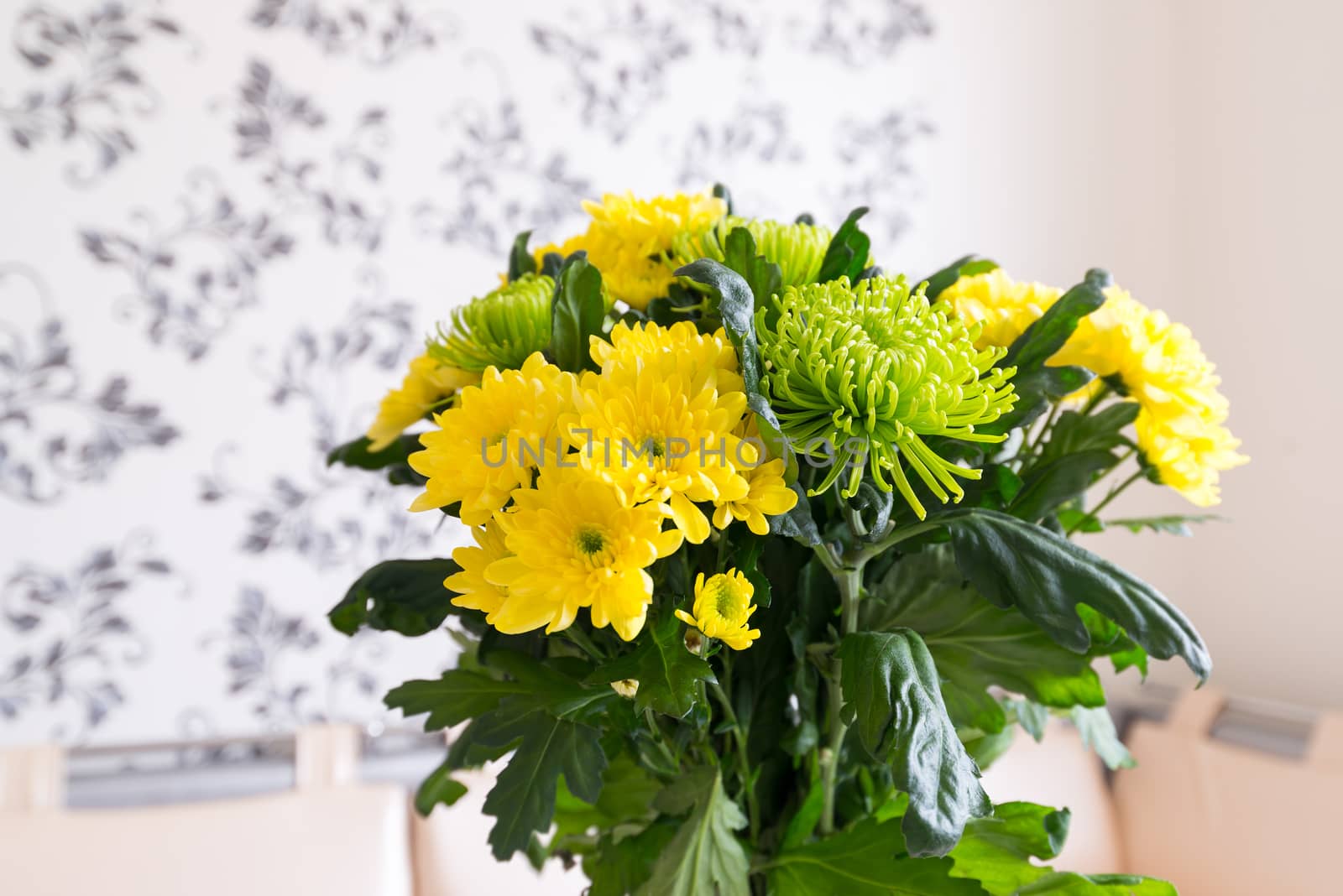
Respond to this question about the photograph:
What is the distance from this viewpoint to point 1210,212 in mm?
1683

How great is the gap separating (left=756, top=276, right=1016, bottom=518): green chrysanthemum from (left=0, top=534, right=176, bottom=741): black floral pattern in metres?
1.19

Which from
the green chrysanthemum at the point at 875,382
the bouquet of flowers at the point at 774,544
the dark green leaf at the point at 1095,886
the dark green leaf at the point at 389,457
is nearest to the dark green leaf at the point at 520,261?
the bouquet of flowers at the point at 774,544

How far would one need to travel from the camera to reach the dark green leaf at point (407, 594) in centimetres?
52

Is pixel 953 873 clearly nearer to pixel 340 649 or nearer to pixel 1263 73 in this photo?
pixel 340 649

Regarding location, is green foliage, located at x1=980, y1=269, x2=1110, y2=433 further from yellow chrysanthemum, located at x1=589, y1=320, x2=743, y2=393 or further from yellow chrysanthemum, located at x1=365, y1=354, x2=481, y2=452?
yellow chrysanthemum, located at x1=365, y1=354, x2=481, y2=452

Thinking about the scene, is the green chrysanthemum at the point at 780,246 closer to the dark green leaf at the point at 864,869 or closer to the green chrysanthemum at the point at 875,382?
the green chrysanthemum at the point at 875,382

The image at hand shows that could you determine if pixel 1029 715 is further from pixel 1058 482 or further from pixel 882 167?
pixel 882 167

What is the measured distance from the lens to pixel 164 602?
1.32m

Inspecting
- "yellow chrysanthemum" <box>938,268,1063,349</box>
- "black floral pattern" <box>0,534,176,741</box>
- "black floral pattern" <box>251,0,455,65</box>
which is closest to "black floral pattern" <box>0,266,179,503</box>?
"black floral pattern" <box>0,534,176,741</box>

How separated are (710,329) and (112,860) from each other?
3.37 feet

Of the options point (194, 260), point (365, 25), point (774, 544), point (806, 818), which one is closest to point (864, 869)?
point (806, 818)

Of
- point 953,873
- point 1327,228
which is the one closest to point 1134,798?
point 1327,228

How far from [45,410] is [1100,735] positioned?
4.23 feet

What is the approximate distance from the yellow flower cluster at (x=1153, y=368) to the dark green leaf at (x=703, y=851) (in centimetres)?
28
